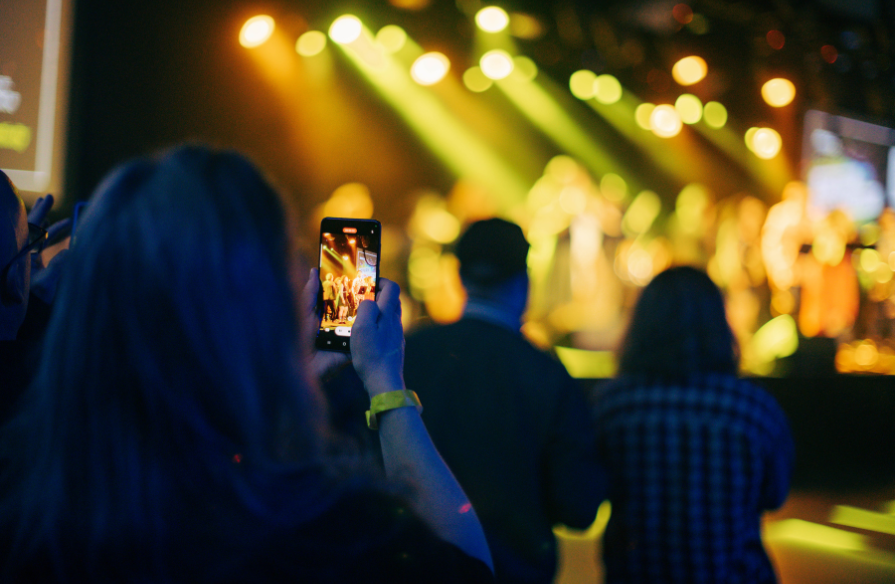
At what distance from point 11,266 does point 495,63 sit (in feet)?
14.7

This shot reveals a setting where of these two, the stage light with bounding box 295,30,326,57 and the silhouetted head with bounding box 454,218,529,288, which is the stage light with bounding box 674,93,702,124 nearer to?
the stage light with bounding box 295,30,326,57

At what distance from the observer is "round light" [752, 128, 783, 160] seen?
20.3ft

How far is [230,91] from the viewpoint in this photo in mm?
3914

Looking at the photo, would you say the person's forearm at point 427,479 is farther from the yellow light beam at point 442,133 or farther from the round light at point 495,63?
the round light at point 495,63

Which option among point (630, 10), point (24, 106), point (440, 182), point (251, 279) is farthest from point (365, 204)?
point (251, 279)

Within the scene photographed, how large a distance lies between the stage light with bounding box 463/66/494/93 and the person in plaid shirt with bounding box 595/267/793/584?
3.74 metres

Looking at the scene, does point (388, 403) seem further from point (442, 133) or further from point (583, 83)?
point (583, 83)

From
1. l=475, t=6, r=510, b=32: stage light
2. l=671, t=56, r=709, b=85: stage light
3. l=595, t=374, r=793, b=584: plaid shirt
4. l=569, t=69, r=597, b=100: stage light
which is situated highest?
l=671, t=56, r=709, b=85: stage light

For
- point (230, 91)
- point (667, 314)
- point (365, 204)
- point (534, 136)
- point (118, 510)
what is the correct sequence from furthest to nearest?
1. point (534, 136)
2. point (365, 204)
3. point (230, 91)
4. point (667, 314)
5. point (118, 510)

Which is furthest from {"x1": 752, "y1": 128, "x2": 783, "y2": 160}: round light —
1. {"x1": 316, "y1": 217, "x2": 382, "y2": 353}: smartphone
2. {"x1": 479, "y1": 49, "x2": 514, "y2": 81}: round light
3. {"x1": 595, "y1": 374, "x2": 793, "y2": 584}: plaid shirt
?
{"x1": 316, "y1": 217, "x2": 382, "y2": 353}: smartphone

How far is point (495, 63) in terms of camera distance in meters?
4.88

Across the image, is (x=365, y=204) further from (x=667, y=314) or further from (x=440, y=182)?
(x=667, y=314)

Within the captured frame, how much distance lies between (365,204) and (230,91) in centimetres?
119

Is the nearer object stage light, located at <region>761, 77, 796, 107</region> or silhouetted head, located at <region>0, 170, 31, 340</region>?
silhouetted head, located at <region>0, 170, 31, 340</region>
